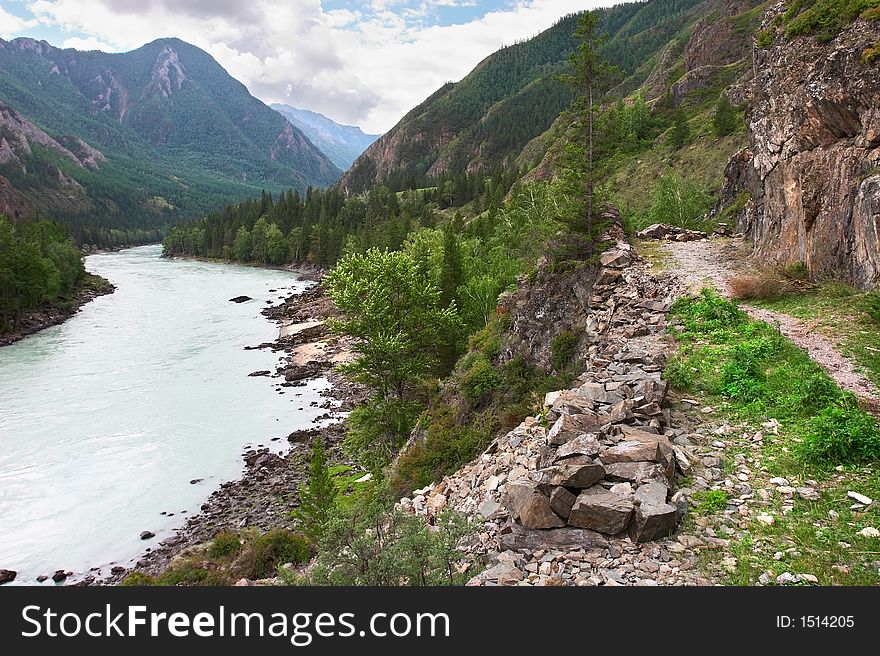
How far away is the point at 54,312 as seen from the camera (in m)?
67.6

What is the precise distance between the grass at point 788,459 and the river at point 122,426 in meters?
22.7

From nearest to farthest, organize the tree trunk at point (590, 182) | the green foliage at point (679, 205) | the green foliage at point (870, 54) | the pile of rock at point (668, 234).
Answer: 1. the green foliage at point (870, 54)
2. the tree trunk at point (590, 182)
3. the pile of rock at point (668, 234)
4. the green foliage at point (679, 205)

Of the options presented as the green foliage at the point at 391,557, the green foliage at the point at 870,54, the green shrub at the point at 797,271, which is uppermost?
the green foliage at the point at 870,54

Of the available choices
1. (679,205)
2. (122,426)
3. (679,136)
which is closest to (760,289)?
(122,426)

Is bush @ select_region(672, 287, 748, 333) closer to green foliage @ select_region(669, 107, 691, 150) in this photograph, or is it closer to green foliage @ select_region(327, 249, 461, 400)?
green foliage @ select_region(327, 249, 461, 400)

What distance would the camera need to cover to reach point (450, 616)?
5.91m

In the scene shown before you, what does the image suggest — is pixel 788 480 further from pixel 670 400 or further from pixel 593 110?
pixel 593 110

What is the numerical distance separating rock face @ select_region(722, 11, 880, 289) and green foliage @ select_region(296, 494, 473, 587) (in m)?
14.7

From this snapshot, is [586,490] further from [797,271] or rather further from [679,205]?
[679,205]

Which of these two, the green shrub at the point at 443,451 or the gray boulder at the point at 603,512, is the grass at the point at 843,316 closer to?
the gray boulder at the point at 603,512

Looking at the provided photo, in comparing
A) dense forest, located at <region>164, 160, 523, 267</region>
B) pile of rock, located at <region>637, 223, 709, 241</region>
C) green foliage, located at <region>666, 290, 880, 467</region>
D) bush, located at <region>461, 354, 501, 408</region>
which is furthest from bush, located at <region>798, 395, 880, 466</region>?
dense forest, located at <region>164, 160, 523, 267</region>

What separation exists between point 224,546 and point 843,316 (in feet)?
73.8

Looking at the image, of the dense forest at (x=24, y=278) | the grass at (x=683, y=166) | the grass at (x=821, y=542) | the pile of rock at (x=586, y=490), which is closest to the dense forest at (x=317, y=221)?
the grass at (x=683, y=166)

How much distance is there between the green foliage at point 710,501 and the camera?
8.15 m
